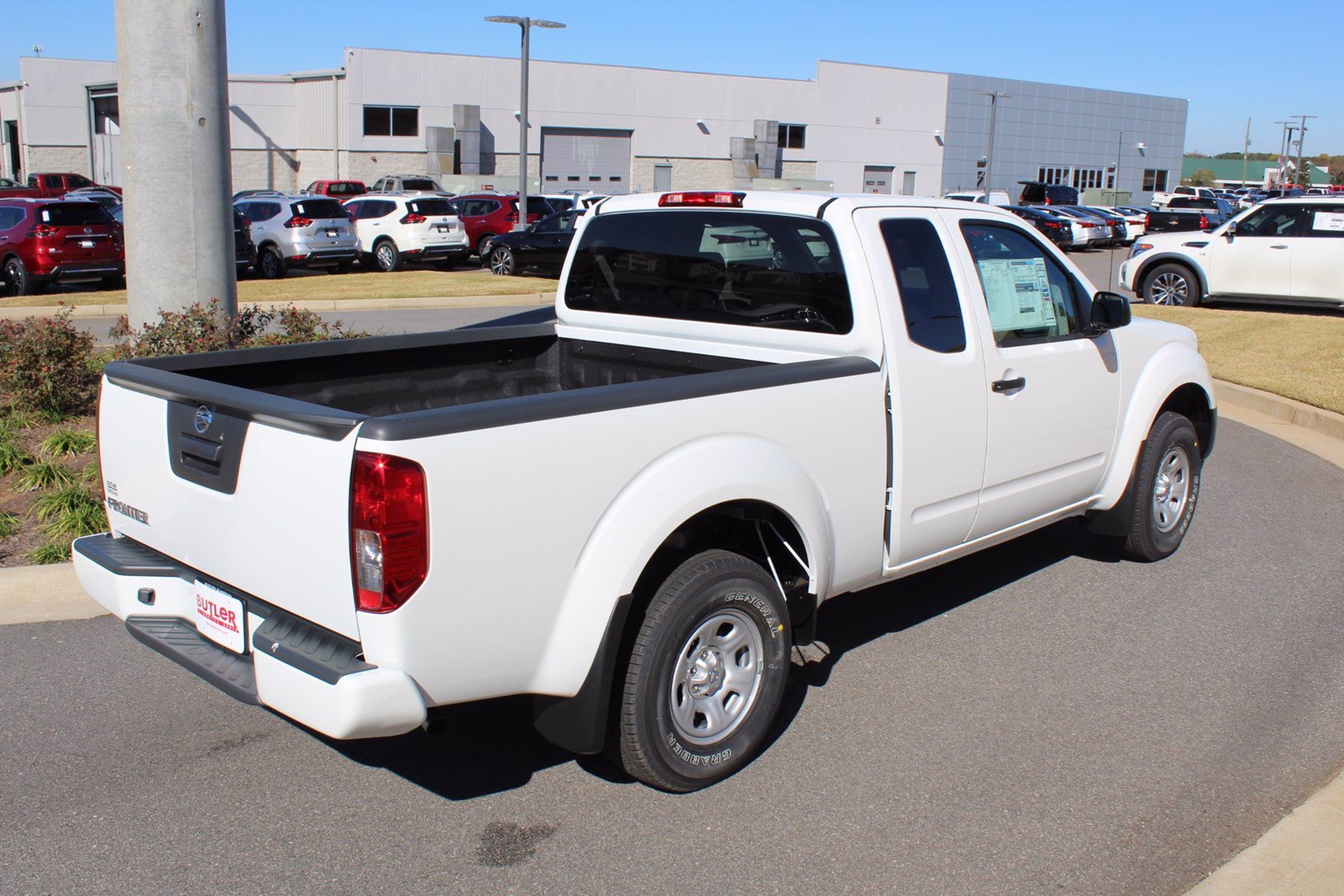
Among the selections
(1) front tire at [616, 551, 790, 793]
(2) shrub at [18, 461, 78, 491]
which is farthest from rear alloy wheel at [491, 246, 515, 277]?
(1) front tire at [616, 551, 790, 793]

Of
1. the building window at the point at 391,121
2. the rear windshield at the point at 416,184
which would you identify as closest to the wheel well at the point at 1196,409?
the rear windshield at the point at 416,184

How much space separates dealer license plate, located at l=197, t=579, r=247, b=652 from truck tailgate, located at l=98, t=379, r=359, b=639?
5 cm

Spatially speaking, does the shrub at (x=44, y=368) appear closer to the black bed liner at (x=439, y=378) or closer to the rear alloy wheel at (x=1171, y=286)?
the black bed liner at (x=439, y=378)

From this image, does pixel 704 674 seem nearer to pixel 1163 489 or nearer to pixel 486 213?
pixel 1163 489

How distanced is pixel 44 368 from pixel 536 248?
671 inches

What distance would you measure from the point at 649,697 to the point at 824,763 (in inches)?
34.3

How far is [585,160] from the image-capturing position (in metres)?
60.7

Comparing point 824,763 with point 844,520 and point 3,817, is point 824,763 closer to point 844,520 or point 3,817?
point 844,520

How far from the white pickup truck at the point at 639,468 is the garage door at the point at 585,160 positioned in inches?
2178

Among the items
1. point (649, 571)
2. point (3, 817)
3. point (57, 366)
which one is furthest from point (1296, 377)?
point (3, 817)

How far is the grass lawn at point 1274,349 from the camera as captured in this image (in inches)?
463

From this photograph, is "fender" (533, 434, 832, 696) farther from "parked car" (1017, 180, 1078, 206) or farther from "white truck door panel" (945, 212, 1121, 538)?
"parked car" (1017, 180, 1078, 206)

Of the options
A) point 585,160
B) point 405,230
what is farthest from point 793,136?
point 405,230

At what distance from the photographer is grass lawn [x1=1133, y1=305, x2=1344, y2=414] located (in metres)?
11.8
